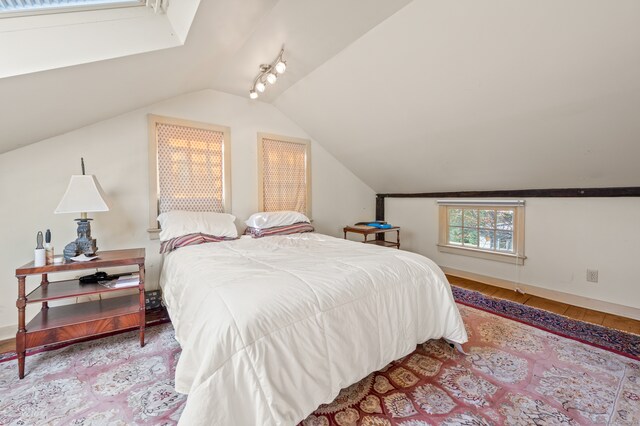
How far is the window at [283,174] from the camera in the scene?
345cm

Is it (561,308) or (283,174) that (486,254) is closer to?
(561,308)

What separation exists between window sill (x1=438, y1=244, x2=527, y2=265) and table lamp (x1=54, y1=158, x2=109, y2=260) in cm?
389

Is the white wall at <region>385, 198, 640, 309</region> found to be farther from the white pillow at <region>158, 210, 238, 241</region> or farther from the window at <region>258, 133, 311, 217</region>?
the white pillow at <region>158, 210, 238, 241</region>

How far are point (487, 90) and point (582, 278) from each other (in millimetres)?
2163

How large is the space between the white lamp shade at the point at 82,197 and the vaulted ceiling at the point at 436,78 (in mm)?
465

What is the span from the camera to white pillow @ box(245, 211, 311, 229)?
Answer: 9.84 feet

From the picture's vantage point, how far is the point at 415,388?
1546mm

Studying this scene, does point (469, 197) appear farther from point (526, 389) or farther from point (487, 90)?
point (526, 389)

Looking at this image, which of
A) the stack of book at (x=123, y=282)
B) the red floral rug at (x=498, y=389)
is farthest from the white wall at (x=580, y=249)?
the stack of book at (x=123, y=282)

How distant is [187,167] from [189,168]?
0.07 feet

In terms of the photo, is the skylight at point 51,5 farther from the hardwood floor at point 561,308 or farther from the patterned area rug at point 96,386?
the hardwood floor at point 561,308

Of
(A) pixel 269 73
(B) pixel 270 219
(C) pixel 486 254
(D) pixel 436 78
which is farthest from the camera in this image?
(C) pixel 486 254

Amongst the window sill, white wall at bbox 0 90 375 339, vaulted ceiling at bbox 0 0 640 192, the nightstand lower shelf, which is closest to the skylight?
vaulted ceiling at bbox 0 0 640 192

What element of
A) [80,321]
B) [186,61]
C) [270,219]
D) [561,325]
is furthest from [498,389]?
[186,61]
